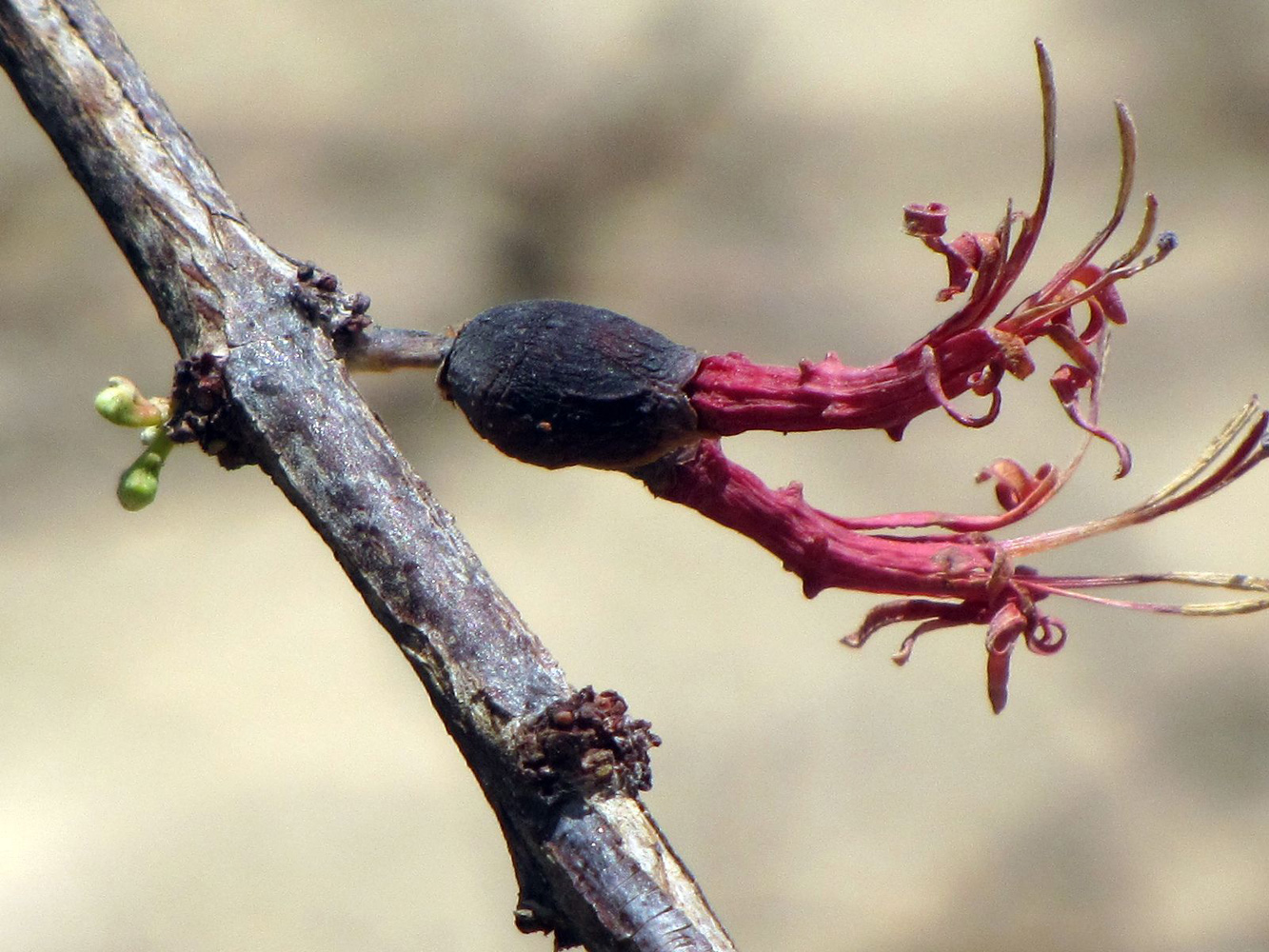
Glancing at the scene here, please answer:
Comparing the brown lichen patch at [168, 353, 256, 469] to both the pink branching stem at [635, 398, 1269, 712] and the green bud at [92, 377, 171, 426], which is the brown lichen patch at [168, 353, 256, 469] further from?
the pink branching stem at [635, 398, 1269, 712]

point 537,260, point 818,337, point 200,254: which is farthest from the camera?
point 537,260

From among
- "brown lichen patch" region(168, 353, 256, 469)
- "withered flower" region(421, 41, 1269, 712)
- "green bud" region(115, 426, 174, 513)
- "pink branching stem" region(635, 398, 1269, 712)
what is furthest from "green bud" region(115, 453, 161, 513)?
"pink branching stem" region(635, 398, 1269, 712)

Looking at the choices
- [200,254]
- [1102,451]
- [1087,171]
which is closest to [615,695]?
[200,254]

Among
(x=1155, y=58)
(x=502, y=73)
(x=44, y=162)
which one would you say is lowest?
(x=44, y=162)

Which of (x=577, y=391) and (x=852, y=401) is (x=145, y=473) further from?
(x=852, y=401)

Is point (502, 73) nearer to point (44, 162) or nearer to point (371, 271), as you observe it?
point (371, 271)

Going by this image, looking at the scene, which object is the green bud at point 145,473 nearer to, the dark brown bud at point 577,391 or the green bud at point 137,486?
the green bud at point 137,486

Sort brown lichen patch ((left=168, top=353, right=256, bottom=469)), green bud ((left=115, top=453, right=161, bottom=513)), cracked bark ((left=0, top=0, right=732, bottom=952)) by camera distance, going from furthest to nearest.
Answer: green bud ((left=115, top=453, right=161, bottom=513))
brown lichen patch ((left=168, top=353, right=256, bottom=469))
cracked bark ((left=0, top=0, right=732, bottom=952))
